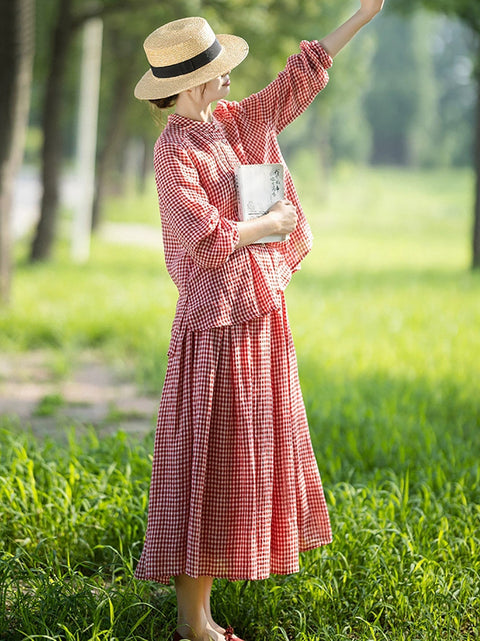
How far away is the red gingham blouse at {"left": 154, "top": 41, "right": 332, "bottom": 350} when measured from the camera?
294cm

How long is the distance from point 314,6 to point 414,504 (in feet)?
40.4

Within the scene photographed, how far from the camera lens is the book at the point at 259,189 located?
119 inches

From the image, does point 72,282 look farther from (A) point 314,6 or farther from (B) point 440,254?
(B) point 440,254

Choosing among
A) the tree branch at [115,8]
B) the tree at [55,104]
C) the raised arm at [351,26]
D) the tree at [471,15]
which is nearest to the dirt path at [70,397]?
the raised arm at [351,26]

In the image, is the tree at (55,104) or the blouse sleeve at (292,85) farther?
the tree at (55,104)

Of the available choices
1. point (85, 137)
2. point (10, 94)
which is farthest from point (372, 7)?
point (85, 137)

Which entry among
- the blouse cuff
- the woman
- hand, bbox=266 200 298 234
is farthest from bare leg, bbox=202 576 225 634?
the blouse cuff

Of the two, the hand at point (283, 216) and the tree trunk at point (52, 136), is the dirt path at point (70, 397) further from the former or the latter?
the tree trunk at point (52, 136)

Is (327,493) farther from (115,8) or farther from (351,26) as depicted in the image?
(115,8)

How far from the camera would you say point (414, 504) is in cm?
441

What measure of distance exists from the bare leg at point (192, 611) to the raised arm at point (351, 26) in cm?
184

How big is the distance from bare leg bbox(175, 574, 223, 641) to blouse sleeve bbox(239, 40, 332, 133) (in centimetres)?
158

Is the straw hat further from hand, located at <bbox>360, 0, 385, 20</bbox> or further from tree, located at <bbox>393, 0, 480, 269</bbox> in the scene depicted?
tree, located at <bbox>393, 0, 480, 269</bbox>

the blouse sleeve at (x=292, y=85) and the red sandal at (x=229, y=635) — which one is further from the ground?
the blouse sleeve at (x=292, y=85)
